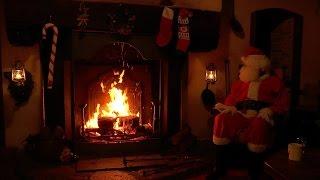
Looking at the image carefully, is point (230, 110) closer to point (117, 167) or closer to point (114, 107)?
point (117, 167)

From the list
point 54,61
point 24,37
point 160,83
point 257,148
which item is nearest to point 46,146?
point 54,61

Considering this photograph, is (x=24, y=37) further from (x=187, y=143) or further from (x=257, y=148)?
(x=257, y=148)

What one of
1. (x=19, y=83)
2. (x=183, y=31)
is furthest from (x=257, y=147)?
(x=19, y=83)

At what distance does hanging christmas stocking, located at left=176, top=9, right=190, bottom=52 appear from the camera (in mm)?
4475

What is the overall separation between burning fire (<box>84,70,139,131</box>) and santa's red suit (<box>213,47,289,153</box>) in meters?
1.43

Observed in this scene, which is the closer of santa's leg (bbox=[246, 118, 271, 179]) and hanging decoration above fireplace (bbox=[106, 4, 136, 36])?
santa's leg (bbox=[246, 118, 271, 179])

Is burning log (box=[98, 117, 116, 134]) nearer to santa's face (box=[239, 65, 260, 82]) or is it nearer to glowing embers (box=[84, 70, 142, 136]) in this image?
glowing embers (box=[84, 70, 142, 136])

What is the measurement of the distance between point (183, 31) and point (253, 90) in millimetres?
1216

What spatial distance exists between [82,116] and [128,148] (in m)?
0.78

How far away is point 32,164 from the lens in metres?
4.20

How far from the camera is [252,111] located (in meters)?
4.11

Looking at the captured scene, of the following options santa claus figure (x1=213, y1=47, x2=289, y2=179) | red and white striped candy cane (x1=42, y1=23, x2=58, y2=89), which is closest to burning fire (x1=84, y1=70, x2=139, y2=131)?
red and white striped candy cane (x1=42, y1=23, x2=58, y2=89)

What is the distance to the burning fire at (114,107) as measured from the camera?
4.74m

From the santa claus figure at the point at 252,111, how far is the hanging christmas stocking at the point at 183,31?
0.82 meters
